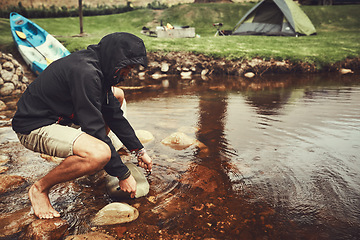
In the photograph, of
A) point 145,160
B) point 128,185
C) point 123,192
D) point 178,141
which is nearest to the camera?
point 128,185

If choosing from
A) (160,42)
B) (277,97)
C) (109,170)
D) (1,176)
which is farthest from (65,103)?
(160,42)

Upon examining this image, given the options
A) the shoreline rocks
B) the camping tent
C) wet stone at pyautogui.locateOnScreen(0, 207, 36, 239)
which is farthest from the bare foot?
the camping tent

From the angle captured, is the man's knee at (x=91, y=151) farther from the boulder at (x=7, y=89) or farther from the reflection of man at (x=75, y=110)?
the boulder at (x=7, y=89)

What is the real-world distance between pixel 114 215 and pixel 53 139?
782 mm

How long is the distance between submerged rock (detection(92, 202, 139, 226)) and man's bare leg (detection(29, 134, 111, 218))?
1.14 feet

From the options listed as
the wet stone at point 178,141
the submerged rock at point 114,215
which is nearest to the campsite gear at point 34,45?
the wet stone at point 178,141

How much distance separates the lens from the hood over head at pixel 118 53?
2.20m

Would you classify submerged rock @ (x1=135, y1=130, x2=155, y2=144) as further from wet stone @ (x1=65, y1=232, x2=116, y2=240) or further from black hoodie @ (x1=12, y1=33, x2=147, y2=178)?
wet stone @ (x1=65, y1=232, x2=116, y2=240)

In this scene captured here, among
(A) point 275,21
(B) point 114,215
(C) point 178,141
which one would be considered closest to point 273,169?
(C) point 178,141

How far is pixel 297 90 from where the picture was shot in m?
7.71

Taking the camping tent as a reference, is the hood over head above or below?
below

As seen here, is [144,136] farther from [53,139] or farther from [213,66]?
[213,66]

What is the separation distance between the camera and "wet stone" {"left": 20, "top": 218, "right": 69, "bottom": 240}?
2.07 m

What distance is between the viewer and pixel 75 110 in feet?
7.05
